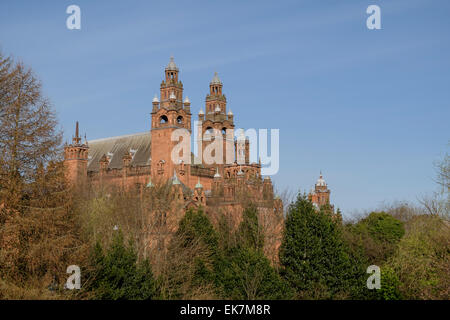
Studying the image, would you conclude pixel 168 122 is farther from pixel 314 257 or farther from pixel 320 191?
pixel 314 257

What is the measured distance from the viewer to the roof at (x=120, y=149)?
99.6 meters

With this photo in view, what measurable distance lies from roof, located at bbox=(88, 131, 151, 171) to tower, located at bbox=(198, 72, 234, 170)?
971cm

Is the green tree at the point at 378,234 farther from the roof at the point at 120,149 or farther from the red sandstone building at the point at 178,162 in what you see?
the roof at the point at 120,149

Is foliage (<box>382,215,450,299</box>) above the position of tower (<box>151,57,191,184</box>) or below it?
below

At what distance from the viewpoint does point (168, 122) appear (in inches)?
3684

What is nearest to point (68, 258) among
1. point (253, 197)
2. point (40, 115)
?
point (40, 115)

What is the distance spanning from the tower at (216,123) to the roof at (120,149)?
9.71 m

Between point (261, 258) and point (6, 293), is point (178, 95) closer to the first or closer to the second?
point (261, 258)

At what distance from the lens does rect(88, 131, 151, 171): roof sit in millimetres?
99562

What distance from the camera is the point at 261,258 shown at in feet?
134

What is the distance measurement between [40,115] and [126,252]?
10482 millimetres

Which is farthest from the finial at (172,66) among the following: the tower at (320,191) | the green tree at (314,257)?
the green tree at (314,257)

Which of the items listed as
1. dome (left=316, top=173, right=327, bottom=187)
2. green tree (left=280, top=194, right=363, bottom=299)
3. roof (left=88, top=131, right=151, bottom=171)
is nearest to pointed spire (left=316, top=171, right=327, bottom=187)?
dome (left=316, top=173, right=327, bottom=187)

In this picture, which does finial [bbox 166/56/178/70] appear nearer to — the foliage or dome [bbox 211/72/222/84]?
dome [bbox 211/72/222/84]
